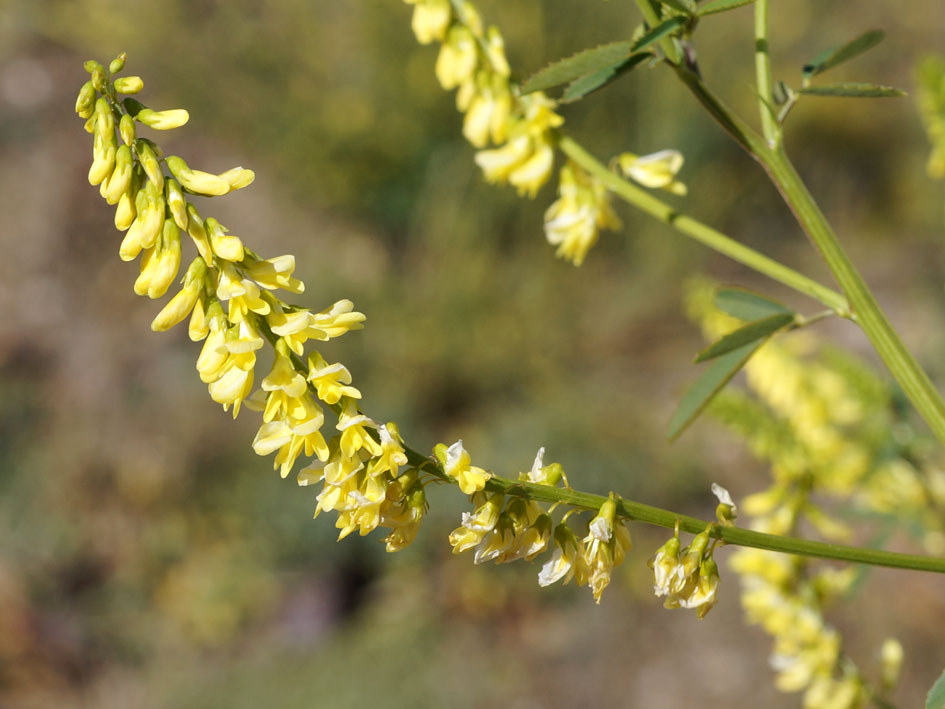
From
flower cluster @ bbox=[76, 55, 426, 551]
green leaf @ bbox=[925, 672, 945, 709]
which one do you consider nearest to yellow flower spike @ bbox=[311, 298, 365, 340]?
flower cluster @ bbox=[76, 55, 426, 551]

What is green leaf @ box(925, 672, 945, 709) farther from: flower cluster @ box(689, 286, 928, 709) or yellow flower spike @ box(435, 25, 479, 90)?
yellow flower spike @ box(435, 25, 479, 90)

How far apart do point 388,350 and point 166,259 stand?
3.89 m

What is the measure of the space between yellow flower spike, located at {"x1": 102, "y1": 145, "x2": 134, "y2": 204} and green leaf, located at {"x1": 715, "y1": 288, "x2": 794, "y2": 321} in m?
0.54

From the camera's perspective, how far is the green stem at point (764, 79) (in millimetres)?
630

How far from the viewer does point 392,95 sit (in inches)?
196

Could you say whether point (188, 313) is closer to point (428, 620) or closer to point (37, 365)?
point (428, 620)

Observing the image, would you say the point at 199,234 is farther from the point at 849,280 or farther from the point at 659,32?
the point at 849,280

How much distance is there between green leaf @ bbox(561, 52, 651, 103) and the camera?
2.21 ft

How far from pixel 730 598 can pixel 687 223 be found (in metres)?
3.00

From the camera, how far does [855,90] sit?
715mm

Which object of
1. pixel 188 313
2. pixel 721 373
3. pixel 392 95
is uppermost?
pixel 188 313

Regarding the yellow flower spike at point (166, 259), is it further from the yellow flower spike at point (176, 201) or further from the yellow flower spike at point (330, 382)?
the yellow flower spike at point (330, 382)

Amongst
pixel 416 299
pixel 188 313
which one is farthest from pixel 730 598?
pixel 188 313

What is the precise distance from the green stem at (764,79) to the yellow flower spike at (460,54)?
25 centimetres
